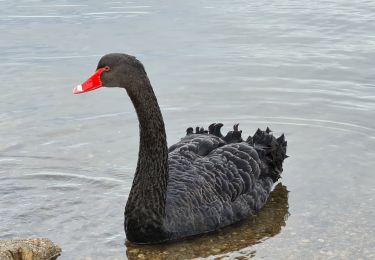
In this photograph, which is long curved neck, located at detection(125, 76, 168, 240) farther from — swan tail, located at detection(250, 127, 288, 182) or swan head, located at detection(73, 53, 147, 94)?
swan tail, located at detection(250, 127, 288, 182)

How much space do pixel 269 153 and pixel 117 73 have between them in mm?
1662

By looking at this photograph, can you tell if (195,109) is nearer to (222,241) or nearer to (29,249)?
(222,241)

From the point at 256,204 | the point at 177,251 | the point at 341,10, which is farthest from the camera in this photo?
the point at 341,10

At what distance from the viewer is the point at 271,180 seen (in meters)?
6.38

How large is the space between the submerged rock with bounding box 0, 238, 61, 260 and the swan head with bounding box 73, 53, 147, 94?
3.58 ft

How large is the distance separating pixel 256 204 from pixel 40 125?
2759 mm

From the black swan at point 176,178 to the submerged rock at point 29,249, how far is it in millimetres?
571

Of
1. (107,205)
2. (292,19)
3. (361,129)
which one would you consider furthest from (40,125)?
(292,19)

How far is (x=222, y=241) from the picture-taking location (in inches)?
222

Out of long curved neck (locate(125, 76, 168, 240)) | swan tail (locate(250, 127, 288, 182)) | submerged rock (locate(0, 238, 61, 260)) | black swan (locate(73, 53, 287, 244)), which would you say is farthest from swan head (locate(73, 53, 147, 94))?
swan tail (locate(250, 127, 288, 182))

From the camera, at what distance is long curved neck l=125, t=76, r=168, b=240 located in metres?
5.45

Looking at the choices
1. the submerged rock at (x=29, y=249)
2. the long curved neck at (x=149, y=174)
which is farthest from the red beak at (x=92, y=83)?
the submerged rock at (x=29, y=249)

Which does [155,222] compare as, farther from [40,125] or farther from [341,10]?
[341,10]

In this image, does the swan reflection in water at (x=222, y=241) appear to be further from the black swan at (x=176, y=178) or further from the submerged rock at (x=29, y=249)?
the submerged rock at (x=29, y=249)
